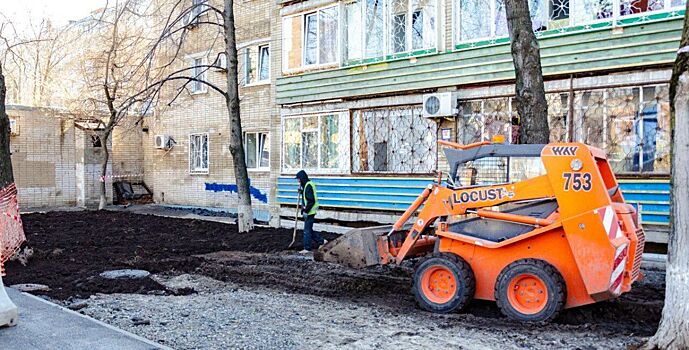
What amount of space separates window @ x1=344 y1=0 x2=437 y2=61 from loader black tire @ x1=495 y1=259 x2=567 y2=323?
7.35m

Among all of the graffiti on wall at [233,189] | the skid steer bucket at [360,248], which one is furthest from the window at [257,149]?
the skid steer bucket at [360,248]

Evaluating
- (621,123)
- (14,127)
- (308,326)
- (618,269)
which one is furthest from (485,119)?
(14,127)

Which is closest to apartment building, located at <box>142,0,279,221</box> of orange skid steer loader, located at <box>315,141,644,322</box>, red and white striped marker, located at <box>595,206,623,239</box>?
orange skid steer loader, located at <box>315,141,644,322</box>

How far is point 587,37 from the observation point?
11289 mm

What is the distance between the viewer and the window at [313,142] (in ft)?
51.2

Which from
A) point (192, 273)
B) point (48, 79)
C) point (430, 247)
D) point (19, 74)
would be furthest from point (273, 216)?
point (19, 74)

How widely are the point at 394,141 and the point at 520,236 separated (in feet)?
23.5

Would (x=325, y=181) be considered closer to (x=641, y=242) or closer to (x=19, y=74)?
(x=641, y=242)

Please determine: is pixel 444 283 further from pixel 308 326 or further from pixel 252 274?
pixel 252 274

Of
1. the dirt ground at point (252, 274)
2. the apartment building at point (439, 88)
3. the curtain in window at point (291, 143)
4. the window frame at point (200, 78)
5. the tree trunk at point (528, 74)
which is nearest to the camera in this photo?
the dirt ground at point (252, 274)

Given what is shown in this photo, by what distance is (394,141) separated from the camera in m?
14.4

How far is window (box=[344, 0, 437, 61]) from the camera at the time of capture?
13.9 m

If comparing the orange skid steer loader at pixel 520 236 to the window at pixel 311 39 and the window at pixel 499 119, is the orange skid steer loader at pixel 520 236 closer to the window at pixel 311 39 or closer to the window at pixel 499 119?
the window at pixel 499 119

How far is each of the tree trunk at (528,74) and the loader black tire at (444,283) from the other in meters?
2.70
